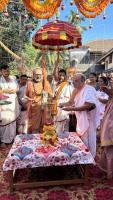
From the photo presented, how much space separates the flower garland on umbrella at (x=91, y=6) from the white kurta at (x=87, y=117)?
5.99 ft

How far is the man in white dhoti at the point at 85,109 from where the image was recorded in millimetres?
4285

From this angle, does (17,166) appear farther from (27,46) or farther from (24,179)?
(27,46)

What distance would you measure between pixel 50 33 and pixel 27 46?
14.7 meters

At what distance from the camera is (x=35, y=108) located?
19.8 ft

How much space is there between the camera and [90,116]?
455 centimetres

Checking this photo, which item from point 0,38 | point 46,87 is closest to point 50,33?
point 46,87

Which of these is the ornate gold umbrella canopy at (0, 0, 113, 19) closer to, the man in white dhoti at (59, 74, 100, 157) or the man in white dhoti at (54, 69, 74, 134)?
the man in white dhoti at (54, 69, 74, 134)

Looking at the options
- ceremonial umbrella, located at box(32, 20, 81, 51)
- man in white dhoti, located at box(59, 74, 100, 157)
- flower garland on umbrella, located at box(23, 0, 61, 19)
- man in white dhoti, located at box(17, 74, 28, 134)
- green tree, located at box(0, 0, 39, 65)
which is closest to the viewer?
man in white dhoti, located at box(59, 74, 100, 157)

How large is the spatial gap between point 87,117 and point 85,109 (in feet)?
0.80

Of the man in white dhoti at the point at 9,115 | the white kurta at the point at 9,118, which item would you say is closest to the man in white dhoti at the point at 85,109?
the man in white dhoti at the point at 9,115

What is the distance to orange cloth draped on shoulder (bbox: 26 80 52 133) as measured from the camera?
596cm

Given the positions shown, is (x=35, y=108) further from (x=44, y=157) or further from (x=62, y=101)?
(x=44, y=157)

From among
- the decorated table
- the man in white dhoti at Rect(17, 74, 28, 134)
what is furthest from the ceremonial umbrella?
the decorated table

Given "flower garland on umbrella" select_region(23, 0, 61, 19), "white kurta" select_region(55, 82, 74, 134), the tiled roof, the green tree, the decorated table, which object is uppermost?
the tiled roof
